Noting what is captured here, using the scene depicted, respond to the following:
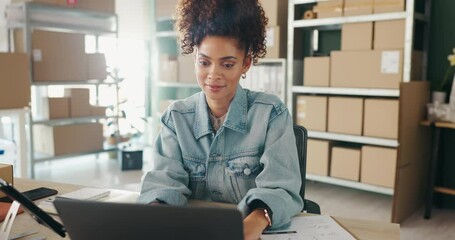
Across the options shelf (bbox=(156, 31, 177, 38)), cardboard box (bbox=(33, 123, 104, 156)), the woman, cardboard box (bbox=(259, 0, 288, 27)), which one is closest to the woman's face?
the woman

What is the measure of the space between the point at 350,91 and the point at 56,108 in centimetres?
266

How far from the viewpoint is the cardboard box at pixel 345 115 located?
3.25 m

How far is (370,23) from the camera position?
312 centimetres

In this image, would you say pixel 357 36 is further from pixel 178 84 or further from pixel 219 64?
pixel 219 64

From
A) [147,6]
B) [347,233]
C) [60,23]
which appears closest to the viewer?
[347,233]

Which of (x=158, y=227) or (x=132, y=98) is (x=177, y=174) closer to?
(x=158, y=227)

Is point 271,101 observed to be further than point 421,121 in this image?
No

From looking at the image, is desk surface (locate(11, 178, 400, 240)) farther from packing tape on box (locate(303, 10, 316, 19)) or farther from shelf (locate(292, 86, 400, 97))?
packing tape on box (locate(303, 10, 316, 19))

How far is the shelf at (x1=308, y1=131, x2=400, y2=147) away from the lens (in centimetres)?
313

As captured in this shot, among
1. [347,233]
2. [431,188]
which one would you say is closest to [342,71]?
[431,188]

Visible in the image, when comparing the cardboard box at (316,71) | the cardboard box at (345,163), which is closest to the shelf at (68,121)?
the cardboard box at (316,71)

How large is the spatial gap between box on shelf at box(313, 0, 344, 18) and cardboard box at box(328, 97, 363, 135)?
26.3 inches

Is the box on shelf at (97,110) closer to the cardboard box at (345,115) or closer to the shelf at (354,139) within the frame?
the shelf at (354,139)

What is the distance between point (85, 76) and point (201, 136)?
330 centimetres
